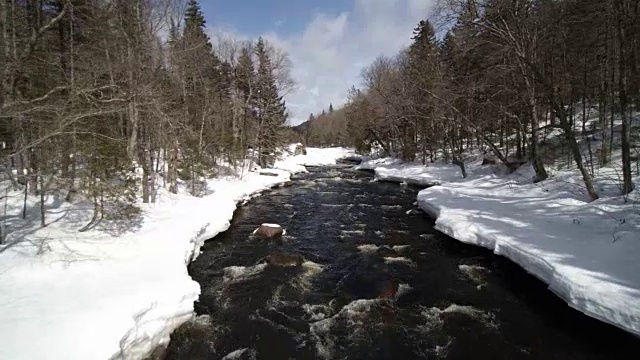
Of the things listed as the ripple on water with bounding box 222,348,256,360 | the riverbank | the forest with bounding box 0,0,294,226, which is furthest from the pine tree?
the ripple on water with bounding box 222,348,256,360

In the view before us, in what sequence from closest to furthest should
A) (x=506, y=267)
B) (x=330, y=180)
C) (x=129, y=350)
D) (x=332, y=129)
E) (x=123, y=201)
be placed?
1. (x=129, y=350)
2. (x=506, y=267)
3. (x=123, y=201)
4. (x=330, y=180)
5. (x=332, y=129)

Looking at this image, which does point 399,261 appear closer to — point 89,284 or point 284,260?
point 284,260

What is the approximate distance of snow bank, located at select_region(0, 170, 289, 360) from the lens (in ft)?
18.4

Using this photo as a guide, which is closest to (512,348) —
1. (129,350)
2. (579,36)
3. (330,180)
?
(129,350)

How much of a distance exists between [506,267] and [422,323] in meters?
4.49

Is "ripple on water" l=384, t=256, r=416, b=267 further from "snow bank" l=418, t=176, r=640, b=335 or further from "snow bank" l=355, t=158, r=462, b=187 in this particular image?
"snow bank" l=355, t=158, r=462, b=187

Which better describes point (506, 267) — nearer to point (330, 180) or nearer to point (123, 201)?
point (123, 201)

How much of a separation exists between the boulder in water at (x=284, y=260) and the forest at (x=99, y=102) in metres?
5.30

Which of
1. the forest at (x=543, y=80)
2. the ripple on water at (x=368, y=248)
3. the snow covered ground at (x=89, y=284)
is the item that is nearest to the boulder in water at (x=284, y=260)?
the ripple on water at (x=368, y=248)

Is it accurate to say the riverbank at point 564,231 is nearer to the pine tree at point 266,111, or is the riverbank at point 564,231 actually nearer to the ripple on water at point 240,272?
the ripple on water at point 240,272

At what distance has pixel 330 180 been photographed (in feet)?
107

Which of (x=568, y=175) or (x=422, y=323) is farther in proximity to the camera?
(x=568, y=175)

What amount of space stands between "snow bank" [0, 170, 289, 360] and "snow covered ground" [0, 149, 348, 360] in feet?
0.05

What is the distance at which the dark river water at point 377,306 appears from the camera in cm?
705
